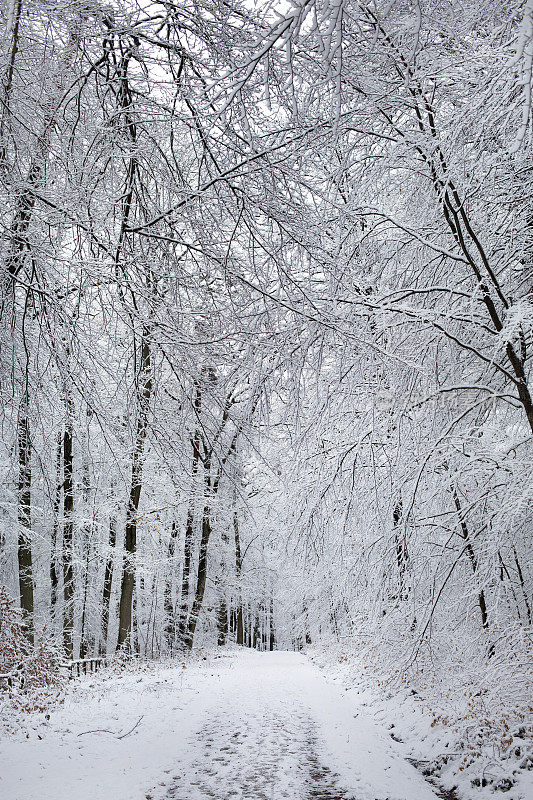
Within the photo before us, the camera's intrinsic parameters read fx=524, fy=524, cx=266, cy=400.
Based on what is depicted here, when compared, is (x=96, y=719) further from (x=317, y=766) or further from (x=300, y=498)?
(x=300, y=498)

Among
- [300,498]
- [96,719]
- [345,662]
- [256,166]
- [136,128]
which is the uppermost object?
[136,128]

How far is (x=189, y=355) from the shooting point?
353cm

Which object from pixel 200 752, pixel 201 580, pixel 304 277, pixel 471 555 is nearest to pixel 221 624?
pixel 201 580

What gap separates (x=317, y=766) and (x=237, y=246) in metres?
5.68

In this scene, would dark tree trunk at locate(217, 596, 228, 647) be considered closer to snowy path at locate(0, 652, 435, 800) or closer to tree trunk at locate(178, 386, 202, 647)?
tree trunk at locate(178, 386, 202, 647)

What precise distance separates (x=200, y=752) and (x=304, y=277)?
601 centimetres

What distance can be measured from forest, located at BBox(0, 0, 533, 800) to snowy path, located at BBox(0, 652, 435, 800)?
0.63 metres

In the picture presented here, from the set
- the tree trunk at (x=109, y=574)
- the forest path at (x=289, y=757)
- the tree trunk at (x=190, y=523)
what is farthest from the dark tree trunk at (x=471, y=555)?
the tree trunk at (x=109, y=574)

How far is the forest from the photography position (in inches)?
123

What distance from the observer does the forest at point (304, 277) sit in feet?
10.3

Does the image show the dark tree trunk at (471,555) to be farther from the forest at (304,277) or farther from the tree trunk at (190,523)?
the tree trunk at (190,523)

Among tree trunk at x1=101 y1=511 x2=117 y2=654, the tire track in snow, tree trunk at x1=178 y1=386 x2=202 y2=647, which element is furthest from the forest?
tree trunk at x1=101 y1=511 x2=117 y2=654

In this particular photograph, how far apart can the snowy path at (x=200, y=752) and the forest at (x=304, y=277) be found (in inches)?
24.9

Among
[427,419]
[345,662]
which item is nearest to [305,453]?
[427,419]
